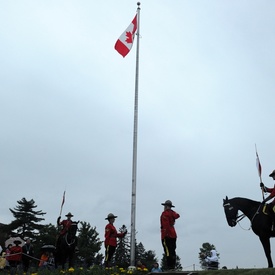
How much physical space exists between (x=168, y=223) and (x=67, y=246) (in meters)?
5.15

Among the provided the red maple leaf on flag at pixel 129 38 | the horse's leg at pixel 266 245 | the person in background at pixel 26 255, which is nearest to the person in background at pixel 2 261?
the person in background at pixel 26 255

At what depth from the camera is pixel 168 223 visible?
14.7 meters

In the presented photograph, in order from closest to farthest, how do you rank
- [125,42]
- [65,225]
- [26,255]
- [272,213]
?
1. [272,213]
2. [65,225]
3. [125,42]
4. [26,255]

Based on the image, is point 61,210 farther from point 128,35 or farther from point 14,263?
point 128,35

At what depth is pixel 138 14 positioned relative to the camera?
20562mm

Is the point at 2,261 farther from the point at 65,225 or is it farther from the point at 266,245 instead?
the point at 266,245

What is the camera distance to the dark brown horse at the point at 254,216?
1396cm

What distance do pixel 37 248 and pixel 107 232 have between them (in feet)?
158

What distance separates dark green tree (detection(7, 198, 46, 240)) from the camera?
2616 inches

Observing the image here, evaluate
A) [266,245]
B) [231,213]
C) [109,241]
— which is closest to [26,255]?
[109,241]

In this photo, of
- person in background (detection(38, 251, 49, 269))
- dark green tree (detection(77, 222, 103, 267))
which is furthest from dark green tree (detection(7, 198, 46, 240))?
person in background (detection(38, 251, 49, 269))

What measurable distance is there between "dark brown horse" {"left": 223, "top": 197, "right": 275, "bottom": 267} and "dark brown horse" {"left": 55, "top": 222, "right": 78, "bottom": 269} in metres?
6.15

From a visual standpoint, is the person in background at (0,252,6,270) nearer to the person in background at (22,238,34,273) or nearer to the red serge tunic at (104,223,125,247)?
the person in background at (22,238,34,273)

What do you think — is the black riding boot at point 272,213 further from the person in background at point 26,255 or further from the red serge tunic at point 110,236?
the person in background at point 26,255
